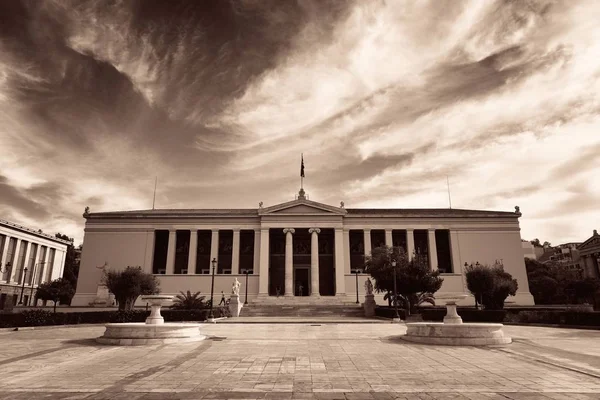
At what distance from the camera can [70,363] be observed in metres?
9.93

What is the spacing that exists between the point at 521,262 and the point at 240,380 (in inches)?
1992

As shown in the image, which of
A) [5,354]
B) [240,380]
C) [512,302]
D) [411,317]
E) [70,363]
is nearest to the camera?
[240,380]

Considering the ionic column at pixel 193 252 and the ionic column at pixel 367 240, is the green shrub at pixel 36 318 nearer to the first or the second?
the ionic column at pixel 193 252

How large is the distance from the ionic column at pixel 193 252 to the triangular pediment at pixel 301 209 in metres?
8.54

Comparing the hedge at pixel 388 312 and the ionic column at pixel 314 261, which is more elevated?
the ionic column at pixel 314 261

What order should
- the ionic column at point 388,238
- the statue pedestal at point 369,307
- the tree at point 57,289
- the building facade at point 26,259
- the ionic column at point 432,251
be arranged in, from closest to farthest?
the statue pedestal at point 369,307, the ionic column at point 432,251, the ionic column at point 388,238, the tree at point 57,289, the building facade at point 26,259

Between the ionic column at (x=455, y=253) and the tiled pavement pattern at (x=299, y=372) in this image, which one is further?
the ionic column at (x=455, y=253)

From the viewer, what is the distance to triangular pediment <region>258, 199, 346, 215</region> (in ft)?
165

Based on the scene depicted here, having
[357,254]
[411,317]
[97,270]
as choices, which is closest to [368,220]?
[357,254]

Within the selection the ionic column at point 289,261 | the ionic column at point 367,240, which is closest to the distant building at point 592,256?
the ionic column at point 367,240

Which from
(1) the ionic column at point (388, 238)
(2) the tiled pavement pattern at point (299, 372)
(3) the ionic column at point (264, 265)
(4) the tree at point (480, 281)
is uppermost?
(1) the ionic column at point (388, 238)

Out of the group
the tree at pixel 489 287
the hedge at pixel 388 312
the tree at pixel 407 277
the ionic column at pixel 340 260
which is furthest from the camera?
the ionic column at pixel 340 260

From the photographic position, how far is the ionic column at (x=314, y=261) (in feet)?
→ 157

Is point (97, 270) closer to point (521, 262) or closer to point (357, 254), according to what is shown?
point (357, 254)
